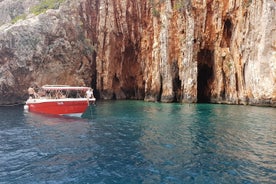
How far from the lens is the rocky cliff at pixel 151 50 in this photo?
35834mm

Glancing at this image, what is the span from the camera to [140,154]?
12.3 meters

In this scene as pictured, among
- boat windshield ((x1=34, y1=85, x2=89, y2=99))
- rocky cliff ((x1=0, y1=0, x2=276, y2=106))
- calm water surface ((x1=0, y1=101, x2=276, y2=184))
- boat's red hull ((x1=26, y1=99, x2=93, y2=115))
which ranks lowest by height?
calm water surface ((x1=0, y1=101, x2=276, y2=184))

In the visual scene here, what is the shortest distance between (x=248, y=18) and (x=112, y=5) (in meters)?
29.6

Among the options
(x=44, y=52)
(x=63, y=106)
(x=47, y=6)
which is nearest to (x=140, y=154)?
(x=63, y=106)

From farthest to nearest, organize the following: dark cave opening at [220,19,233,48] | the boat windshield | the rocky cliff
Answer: dark cave opening at [220,19,233,48], the rocky cliff, the boat windshield

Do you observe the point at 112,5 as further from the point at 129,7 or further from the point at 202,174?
the point at 202,174

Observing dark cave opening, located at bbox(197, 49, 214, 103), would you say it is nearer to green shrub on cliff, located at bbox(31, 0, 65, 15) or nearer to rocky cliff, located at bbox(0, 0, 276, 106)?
rocky cliff, located at bbox(0, 0, 276, 106)

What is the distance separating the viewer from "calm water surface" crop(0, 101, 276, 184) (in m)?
9.49

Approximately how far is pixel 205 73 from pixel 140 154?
38.1m

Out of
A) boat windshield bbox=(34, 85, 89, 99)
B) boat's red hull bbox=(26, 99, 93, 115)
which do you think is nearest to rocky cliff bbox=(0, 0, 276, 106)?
boat windshield bbox=(34, 85, 89, 99)

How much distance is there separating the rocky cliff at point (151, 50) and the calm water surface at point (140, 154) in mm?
19743

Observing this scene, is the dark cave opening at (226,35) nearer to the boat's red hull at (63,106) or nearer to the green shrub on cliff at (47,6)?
the boat's red hull at (63,106)

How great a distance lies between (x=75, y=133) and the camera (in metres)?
17.7

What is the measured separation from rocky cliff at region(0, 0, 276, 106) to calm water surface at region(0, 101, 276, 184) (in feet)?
64.8
